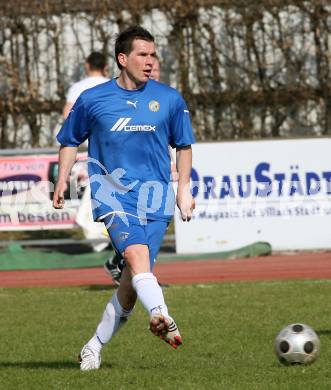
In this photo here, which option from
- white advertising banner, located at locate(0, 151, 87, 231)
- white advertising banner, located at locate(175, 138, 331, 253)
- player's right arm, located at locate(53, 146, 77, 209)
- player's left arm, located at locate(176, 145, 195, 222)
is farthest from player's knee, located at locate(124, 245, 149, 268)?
white advertising banner, located at locate(0, 151, 87, 231)

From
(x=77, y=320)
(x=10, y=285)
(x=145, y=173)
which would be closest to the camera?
(x=145, y=173)

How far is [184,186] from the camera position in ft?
25.2

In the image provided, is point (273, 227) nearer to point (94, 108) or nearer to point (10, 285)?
point (10, 285)

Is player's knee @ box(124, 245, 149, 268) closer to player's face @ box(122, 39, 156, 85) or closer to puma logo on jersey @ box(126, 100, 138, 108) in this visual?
puma logo on jersey @ box(126, 100, 138, 108)

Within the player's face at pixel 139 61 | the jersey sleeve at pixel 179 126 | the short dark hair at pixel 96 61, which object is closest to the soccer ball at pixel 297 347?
the jersey sleeve at pixel 179 126

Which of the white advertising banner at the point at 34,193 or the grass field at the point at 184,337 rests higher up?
the white advertising banner at the point at 34,193

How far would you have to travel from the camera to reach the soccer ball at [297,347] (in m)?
7.62

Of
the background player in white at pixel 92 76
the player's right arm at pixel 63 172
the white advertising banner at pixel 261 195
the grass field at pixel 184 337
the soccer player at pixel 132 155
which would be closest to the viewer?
the grass field at pixel 184 337

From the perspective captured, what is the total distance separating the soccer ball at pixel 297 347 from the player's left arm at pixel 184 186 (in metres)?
0.96

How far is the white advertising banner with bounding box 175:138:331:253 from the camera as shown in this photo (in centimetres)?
1609

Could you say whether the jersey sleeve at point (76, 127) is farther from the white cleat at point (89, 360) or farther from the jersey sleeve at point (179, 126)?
the white cleat at point (89, 360)

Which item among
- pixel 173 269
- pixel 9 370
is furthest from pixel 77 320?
pixel 173 269

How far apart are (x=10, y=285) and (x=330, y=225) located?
4.41 m

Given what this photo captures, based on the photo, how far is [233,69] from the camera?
23.3 m
